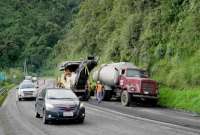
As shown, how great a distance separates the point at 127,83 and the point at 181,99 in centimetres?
467

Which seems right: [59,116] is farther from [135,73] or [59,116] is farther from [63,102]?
[135,73]

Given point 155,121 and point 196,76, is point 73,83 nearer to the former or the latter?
point 196,76

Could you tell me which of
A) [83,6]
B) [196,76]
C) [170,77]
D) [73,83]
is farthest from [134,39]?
[83,6]

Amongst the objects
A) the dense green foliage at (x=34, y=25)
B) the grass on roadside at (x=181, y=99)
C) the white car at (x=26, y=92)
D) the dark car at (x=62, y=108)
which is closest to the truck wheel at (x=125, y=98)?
the grass on roadside at (x=181, y=99)

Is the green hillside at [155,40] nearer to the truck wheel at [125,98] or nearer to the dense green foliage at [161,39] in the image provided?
the dense green foliage at [161,39]

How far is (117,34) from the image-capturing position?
52.8 metres

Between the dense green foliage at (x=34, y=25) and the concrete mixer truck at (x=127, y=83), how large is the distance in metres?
73.4

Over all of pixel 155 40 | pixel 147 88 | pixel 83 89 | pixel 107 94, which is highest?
pixel 155 40

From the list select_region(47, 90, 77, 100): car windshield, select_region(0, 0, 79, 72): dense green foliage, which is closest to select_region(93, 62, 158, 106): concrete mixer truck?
select_region(47, 90, 77, 100): car windshield

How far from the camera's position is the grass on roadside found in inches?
1097

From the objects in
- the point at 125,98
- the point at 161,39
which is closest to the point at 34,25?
the point at 161,39

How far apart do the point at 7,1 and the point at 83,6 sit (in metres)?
51.6

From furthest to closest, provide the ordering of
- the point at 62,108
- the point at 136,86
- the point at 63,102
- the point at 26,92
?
the point at 26,92 < the point at 136,86 < the point at 63,102 < the point at 62,108

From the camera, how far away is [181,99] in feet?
97.2
